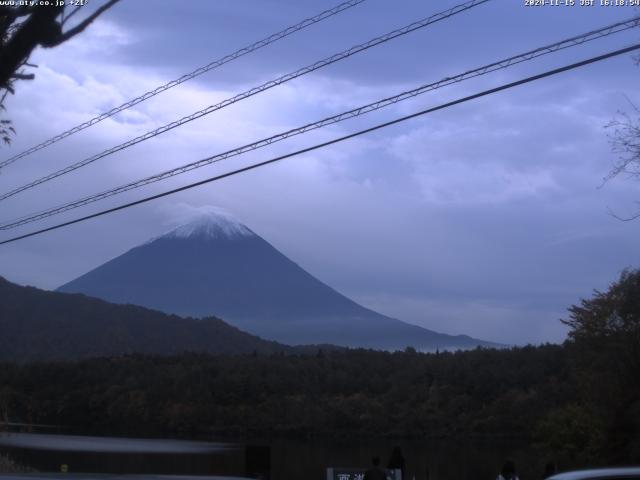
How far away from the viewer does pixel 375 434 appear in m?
53.1

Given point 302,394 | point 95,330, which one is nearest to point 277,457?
point 302,394

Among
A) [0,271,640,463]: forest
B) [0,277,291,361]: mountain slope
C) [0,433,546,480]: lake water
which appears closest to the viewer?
[0,433,546,480]: lake water

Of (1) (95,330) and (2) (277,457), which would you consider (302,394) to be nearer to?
(2) (277,457)

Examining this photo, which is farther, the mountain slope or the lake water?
the mountain slope

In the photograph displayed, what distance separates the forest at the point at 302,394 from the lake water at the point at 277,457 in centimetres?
474

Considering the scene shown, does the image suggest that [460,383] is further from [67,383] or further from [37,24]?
[37,24]

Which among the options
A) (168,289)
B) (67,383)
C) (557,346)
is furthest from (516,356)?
(168,289)

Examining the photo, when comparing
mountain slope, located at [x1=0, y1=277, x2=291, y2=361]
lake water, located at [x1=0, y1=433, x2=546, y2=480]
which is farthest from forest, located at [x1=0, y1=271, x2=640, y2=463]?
mountain slope, located at [x1=0, y1=277, x2=291, y2=361]

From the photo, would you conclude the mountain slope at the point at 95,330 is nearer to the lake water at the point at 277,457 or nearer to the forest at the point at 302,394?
the forest at the point at 302,394

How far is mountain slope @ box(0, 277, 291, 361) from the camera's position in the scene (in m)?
101

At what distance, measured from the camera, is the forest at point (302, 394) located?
5244cm

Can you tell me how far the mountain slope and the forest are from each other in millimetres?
34692

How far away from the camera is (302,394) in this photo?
6031 cm

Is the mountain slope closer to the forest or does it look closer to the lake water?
the forest
